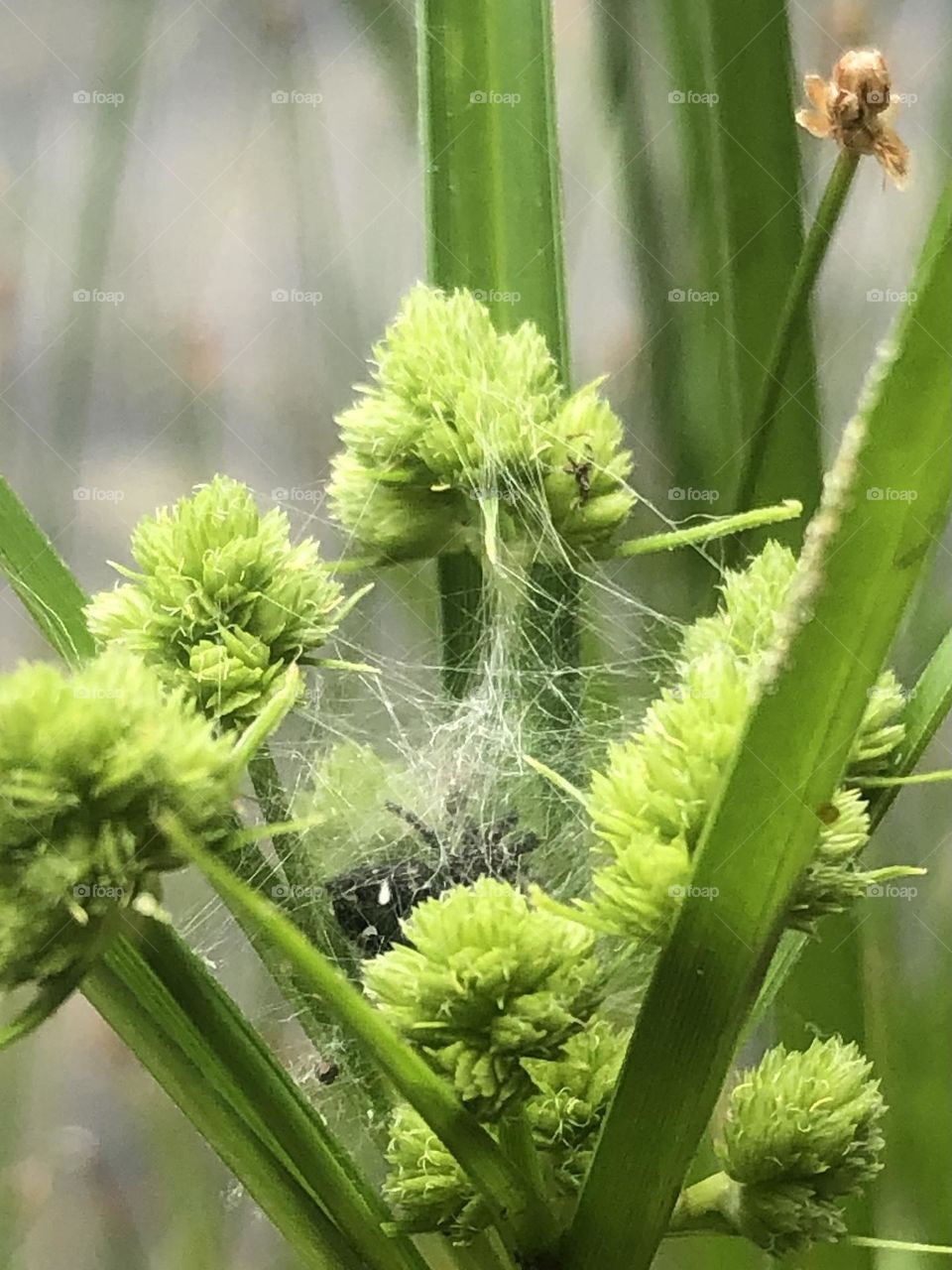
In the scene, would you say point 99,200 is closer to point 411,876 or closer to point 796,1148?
point 411,876

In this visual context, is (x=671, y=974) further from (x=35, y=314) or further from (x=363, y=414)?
(x=35, y=314)

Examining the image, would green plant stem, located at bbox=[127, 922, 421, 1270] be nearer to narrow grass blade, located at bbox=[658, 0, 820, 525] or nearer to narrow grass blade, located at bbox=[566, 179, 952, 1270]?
narrow grass blade, located at bbox=[566, 179, 952, 1270]

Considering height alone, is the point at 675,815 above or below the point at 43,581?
below

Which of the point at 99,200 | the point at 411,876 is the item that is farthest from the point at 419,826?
the point at 99,200

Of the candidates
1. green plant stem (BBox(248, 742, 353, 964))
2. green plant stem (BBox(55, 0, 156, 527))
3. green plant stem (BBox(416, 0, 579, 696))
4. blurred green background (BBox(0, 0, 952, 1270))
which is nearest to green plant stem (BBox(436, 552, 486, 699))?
green plant stem (BBox(416, 0, 579, 696))

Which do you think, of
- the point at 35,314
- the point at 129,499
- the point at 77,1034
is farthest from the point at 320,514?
Answer: the point at 77,1034
